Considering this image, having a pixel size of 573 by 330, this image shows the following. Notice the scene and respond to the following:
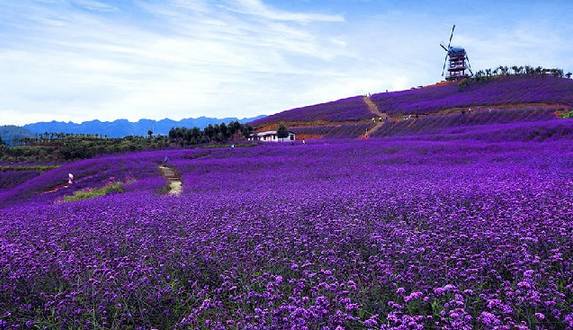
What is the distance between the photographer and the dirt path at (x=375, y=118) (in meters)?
54.1

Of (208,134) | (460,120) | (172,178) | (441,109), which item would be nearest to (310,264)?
(172,178)

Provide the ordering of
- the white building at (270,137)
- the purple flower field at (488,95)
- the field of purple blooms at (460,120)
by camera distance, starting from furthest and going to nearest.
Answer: the white building at (270,137) < the purple flower field at (488,95) < the field of purple blooms at (460,120)

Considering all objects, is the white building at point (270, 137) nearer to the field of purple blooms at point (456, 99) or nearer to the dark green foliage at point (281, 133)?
the dark green foliage at point (281, 133)

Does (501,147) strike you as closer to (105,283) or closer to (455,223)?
(455,223)

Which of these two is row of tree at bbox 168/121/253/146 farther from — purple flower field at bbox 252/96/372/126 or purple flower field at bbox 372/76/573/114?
purple flower field at bbox 372/76/573/114

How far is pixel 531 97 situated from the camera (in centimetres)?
5478

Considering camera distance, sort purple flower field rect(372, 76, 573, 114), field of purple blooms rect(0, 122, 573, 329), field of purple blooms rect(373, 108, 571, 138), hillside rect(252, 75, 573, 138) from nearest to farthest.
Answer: field of purple blooms rect(0, 122, 573, 329) < field of purple blooms rect(373, 108, 571, 138) < hillside rect(252, 75, 573, 138) < purple flower field rect(372, 76, 573, 114)

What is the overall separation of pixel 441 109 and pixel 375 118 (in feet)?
26.2

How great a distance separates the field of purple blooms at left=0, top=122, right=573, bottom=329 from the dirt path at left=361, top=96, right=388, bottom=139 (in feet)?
133

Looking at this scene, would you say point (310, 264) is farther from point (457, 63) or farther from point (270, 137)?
point (457, 63)

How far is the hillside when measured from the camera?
161 feet

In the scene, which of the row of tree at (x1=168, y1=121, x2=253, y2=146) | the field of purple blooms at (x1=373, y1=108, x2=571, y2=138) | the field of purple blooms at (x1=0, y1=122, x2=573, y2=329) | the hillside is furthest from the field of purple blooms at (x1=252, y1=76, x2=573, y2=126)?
the field of purple blooms at (x1=0, y1=122, x2=573, y2=329)

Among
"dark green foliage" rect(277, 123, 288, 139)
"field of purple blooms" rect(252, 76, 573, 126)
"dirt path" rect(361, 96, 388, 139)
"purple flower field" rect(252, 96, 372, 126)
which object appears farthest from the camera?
"purple flower field" rect(252, 96, 372, 126)

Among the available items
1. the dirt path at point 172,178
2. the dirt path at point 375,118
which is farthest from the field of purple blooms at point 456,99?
the dirt path at point 172,178
